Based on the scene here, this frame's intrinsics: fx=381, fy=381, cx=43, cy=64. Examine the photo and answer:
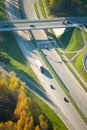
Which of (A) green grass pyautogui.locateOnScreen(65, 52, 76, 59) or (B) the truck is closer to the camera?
(B) the truck

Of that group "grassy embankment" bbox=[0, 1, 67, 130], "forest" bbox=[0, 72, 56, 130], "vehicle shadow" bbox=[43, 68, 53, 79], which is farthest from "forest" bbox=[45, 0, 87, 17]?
"forest" bbox=[0, 72, 56, 130]

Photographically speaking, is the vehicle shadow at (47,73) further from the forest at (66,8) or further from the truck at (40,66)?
the forest at (66,8)

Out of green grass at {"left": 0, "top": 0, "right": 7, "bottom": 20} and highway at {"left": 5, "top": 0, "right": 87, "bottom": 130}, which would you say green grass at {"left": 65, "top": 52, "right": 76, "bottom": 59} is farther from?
green grass at {"left": 0, "top": 0, "right": 7, "bottom": 20}

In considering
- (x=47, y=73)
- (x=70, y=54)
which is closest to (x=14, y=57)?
(x=47, y=73)

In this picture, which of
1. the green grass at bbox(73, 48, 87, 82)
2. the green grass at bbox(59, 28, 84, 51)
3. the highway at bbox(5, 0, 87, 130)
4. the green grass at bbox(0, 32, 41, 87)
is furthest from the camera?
the green grass at bbox(59, 28, 84, 51)

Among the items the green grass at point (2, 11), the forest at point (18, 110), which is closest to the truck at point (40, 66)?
the forest at point (18, 110)
